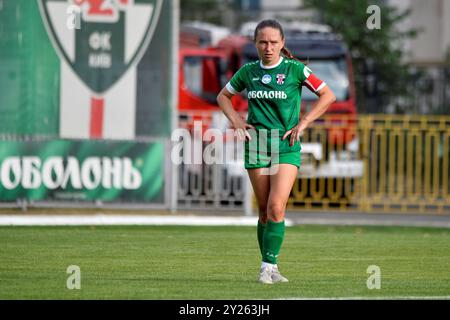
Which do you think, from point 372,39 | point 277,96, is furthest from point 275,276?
point 372,39

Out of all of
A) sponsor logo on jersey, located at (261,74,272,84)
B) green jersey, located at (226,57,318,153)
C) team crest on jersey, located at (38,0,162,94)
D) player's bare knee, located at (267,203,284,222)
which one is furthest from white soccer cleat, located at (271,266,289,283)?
team crest on jersey, located at (38,0,162,94)

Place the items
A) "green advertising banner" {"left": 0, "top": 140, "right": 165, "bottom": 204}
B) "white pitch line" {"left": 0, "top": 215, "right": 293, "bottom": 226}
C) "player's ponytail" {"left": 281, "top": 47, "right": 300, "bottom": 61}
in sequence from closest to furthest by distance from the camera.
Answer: "player's ponytail" {"left": 281, "top": 47, "right": 300, "bottom": 61} < "white pitch line" {"left": 0, "top": 215, "right": 293, "bottom": 226} < "green advertising banner" {"left": 0, "top": 140, "right": 165, "bottom": 204}

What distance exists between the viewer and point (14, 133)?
2125cm

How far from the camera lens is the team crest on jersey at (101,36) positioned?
2127 centimetres

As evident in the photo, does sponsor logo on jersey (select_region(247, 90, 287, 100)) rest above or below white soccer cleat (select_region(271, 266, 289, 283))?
above

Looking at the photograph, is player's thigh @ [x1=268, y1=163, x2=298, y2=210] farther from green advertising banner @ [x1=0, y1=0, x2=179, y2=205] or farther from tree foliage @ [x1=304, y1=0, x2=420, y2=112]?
tree foliage @ [x1=304, y1=0, x2=420, y2=112]

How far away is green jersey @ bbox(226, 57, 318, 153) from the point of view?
37.5 ft

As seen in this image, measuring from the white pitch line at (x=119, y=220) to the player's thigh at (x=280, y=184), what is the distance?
26.8 ft

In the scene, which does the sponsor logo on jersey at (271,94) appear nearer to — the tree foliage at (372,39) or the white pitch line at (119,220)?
the white pitch line at (119,220)

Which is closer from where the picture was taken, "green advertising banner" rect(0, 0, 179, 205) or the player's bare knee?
the player's bare knee

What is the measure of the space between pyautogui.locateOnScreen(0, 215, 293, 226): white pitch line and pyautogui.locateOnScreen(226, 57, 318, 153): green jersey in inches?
319

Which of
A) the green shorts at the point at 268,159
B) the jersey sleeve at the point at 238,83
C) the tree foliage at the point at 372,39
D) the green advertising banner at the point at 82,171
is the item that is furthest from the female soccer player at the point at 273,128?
the tree foliage at the point at 372,39

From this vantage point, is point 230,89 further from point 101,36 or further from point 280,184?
point 101,36
